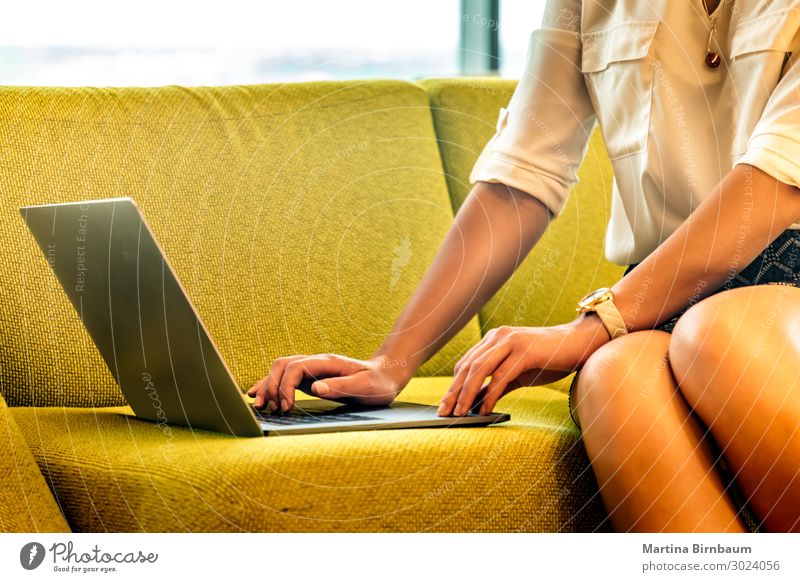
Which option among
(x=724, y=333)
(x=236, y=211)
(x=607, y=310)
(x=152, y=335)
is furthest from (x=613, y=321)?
(x=236, y=211)

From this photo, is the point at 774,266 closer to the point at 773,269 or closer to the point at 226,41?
the point at 773,269

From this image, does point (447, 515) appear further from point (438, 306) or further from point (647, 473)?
point (438, 306)

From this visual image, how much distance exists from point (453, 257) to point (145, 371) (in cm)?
29

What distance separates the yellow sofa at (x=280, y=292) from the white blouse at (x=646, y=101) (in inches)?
8.1

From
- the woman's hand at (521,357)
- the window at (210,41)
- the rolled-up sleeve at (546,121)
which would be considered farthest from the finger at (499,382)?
the window at (210,41)

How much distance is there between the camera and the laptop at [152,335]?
641 mm

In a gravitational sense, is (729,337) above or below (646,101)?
below

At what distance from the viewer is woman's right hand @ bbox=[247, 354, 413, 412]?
2.54 feet

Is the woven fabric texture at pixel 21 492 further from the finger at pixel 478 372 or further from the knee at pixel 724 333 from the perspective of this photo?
the knee at pixel 724 333

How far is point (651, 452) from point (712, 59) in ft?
1.21

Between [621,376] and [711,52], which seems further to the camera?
[711,52]

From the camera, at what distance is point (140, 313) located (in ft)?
2.33

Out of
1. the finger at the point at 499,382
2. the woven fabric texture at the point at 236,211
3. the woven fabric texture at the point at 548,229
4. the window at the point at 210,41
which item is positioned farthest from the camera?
the window at the point at 210,41

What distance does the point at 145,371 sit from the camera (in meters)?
0.77
